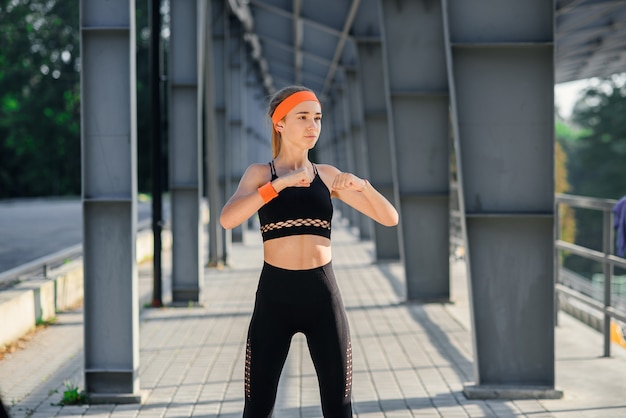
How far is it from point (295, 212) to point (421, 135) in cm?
872

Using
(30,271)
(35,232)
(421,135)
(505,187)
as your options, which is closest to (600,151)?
(35,232)

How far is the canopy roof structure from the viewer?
18.7m

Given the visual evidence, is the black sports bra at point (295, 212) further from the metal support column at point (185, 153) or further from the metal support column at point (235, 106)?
the metal support column at point (235, 106)

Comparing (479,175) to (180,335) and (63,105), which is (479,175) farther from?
(63,105)

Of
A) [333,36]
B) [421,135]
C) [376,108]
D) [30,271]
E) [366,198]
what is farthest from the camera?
[333,36]

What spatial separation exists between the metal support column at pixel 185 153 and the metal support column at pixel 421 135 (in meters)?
2.77

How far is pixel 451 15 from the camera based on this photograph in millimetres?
7688

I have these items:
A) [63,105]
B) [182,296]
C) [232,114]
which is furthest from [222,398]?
[63,105]

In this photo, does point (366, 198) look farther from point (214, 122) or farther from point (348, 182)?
point (214, 122)

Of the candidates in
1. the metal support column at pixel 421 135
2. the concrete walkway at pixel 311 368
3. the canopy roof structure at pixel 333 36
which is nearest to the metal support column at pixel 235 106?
the canopy roof structure at pixel 333 36

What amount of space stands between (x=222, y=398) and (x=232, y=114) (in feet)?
55.5

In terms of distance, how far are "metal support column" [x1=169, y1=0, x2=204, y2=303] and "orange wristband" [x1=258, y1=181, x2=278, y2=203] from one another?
9.31m

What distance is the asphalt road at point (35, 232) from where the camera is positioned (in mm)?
20203

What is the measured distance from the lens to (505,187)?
301 inches
